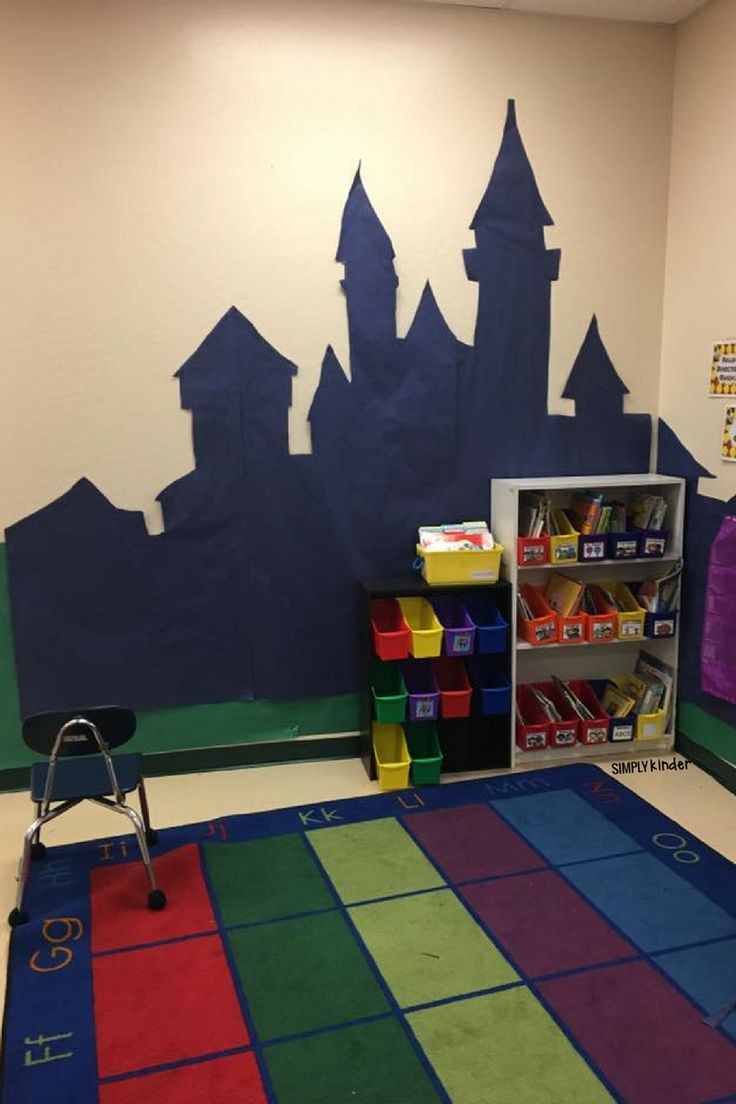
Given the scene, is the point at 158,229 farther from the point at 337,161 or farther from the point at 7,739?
the point at 7,739

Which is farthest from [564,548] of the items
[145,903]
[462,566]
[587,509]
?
[145,903]

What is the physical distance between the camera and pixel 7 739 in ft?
12.5

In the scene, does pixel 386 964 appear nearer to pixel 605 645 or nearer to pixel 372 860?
pixel 372 860

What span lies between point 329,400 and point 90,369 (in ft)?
3.24

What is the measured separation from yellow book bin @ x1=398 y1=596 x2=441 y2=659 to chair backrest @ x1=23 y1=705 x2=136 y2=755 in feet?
4.12

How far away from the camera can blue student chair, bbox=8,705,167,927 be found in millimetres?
2855

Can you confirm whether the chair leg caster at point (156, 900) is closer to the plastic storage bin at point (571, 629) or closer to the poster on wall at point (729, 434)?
the plastic storage bin at point (571, 629)

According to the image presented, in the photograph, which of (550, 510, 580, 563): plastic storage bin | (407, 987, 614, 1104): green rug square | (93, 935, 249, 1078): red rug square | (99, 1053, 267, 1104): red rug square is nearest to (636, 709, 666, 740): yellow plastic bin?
(550, 510, 580, 563): plastic storage bin

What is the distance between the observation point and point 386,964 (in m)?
2.59

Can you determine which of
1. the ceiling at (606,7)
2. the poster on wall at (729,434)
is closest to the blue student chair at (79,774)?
the poster on wall at (729,434)

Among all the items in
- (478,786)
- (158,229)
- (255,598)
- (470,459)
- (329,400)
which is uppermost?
(158,229)

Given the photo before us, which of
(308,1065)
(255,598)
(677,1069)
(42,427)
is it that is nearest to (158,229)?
(42,427)

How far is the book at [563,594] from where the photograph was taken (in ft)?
13.1

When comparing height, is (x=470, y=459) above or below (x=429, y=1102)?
above
